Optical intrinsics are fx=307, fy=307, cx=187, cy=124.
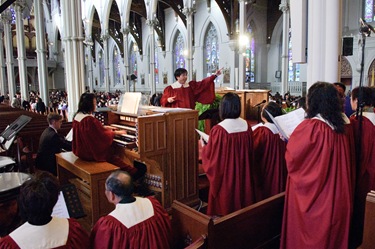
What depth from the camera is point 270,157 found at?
3455 millimetres

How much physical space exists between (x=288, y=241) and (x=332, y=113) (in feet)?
3.71

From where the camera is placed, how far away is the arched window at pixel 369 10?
14556mm

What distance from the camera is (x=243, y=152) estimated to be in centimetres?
324

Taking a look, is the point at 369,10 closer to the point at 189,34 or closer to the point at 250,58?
the point at 250,58

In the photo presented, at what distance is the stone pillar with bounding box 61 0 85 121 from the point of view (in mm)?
8391

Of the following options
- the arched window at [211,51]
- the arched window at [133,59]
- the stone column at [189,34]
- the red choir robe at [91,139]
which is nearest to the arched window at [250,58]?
the arched window at [211,51]

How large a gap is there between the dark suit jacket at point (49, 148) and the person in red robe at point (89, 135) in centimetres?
57

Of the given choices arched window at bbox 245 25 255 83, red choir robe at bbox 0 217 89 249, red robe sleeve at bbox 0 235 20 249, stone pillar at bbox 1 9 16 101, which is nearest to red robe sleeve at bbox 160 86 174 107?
red choir robe at bbox 0 217 89 249

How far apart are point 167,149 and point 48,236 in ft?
7.80

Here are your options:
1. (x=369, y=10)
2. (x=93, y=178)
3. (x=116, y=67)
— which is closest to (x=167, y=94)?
(x=93, y=178)

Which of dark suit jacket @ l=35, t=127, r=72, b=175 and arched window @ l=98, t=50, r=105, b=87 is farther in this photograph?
arched window @ l=98, t=50, r=105, b=87

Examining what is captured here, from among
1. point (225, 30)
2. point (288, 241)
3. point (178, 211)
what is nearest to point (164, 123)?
point (178, 211)

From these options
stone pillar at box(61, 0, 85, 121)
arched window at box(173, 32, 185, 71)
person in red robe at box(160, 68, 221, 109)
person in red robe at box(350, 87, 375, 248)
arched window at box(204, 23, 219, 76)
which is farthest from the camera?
arched window at box(173, 32, 185, 71)

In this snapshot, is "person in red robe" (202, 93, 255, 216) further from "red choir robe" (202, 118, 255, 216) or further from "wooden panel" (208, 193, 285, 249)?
"wooden panel" (208, 193, 285, 249)
